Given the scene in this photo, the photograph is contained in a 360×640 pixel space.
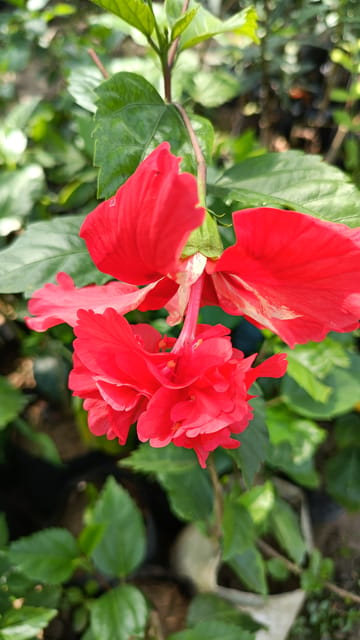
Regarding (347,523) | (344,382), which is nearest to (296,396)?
(344,382)

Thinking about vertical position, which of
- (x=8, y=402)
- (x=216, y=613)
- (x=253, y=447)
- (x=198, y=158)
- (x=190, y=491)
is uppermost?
(x=198, y=158)

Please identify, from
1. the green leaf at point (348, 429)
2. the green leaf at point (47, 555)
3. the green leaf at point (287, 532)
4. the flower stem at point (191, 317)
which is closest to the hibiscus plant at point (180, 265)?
the flower stem at point (191, 317)

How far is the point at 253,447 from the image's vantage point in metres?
0.58

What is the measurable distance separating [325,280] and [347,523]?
3.80 ft

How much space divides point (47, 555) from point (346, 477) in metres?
0.59

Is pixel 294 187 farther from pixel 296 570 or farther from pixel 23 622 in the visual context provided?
pixel 296 570

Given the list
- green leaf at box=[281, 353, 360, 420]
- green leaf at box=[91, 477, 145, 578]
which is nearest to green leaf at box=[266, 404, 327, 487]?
green leaf at box=[281, 353, 360, 420]

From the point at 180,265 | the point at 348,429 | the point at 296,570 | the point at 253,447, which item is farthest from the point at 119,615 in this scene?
the point at 180,265

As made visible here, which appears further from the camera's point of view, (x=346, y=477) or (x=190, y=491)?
(x=346, y=477)

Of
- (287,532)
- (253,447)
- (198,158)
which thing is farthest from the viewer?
(287,532)

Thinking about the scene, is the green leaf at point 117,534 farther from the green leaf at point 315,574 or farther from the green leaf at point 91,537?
the green leaf at point 315,574

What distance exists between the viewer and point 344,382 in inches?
34.4

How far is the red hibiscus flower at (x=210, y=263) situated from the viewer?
12.8 inches

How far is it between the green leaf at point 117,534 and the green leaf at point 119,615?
0.06 metres
